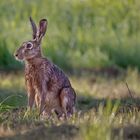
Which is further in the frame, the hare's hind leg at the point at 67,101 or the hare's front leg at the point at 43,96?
the hare's hind leg at the point at 67,101

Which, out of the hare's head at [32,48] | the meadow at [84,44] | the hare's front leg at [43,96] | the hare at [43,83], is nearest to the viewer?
the hare's front leg at [43,96]

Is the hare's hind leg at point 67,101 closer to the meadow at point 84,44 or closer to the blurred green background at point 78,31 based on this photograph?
the meadow at point 84,44

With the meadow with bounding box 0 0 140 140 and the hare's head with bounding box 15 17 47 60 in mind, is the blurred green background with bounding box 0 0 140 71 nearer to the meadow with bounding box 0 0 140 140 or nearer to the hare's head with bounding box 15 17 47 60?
the meadow with bounding box 0 0 140 140

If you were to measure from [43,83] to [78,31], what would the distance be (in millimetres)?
8590

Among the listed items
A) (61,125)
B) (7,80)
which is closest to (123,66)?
(7,80)

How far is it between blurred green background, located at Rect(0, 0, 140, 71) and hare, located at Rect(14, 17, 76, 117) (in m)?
6.51

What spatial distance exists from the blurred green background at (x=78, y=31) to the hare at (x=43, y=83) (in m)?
6.51

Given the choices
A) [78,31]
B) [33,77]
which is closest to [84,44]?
[78,31]

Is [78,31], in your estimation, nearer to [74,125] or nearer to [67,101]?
[67,101]

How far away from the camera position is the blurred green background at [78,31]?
1681 cm

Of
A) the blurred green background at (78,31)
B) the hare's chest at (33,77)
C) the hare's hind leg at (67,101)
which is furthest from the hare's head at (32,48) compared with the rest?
the blurred green background at (78,31)

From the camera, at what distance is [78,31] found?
705 inches

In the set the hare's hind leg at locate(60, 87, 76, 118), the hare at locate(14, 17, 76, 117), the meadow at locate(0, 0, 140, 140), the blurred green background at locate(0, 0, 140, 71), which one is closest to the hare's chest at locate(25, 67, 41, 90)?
the hare at locate(14, 17, 76, 117)

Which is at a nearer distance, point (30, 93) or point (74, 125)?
point (74, 125)
